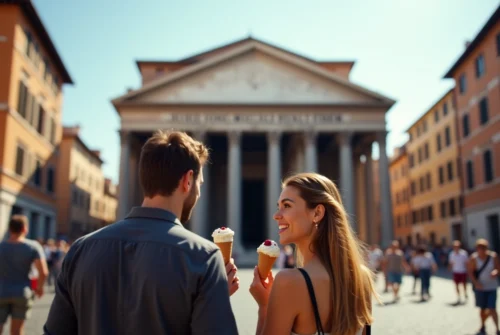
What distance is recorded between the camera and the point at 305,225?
247 cm

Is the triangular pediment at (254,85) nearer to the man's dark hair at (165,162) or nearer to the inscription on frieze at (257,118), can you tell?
the inscription on frieze at (257,118)

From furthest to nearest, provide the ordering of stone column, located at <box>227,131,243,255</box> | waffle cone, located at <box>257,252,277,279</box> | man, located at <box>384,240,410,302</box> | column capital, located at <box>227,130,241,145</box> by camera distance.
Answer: column capital, located at <box>227,130,241,145</box>
stone column, located at <box>227,131,243,255</box>
man, located at <box>384,240,410,302</box>
waffle cone, located at <box>257,252,277,279</box>

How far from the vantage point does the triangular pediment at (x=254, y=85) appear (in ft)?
97.8

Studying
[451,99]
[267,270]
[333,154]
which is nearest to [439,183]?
[451,99]

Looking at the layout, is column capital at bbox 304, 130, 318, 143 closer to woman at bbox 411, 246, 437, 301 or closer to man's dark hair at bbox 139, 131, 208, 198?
woman at bbox 411, 246, 437, 301

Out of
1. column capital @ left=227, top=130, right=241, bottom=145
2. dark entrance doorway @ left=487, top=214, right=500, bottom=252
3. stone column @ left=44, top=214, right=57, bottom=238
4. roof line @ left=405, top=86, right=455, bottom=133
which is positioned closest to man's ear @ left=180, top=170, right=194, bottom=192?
column capital @ left=227, top=130, right=241, bottom=145

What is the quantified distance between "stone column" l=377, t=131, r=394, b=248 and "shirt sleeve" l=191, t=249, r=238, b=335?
28.3m

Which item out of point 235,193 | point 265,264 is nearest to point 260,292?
point 265,264

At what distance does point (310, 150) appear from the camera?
29125 mm

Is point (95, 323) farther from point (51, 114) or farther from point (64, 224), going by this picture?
point (64, 224)

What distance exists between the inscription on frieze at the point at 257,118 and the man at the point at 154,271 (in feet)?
90.4

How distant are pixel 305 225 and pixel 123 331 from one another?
1.06 meters

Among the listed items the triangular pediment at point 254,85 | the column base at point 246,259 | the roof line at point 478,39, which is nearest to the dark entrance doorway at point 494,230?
the triangular pediment at point 254,85

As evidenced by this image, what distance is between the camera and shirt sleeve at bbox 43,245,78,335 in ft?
6.91
